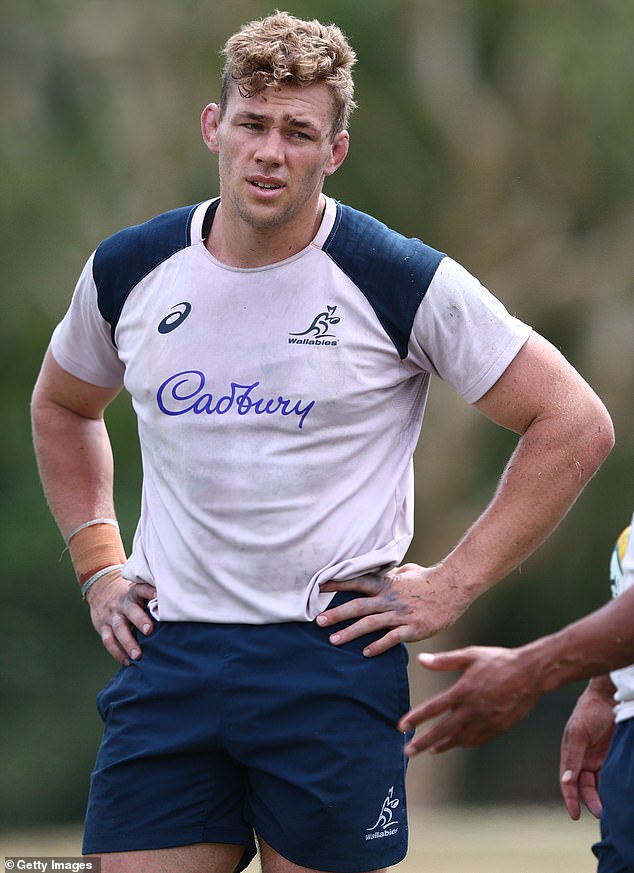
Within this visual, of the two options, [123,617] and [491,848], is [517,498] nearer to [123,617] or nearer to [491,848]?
[123,617]

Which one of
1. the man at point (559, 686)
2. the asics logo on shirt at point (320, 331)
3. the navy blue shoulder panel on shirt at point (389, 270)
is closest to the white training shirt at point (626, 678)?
the man at point (559, 686)

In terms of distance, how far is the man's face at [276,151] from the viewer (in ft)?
12.6

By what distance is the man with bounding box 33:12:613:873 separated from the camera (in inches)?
148

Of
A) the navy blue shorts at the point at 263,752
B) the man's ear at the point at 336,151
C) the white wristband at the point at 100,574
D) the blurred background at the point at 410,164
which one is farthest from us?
the blurred background at the point at 410,164

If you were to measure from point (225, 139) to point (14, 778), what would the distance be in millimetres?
17378

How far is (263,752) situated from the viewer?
376 cm

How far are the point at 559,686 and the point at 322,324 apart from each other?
1.18 metres

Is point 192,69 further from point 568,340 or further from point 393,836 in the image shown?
point 393,836

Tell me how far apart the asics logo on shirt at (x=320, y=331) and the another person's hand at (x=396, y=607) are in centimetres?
63

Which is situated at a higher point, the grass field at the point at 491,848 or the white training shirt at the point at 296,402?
the white training shirt at the point at 296,402

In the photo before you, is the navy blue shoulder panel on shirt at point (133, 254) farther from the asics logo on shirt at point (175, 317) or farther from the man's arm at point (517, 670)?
the man's arm at point (517, 670)

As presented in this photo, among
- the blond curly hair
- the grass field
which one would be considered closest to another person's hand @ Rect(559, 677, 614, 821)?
the blond curly hair

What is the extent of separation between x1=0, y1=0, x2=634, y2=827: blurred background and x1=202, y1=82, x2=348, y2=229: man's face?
12424 millimetres

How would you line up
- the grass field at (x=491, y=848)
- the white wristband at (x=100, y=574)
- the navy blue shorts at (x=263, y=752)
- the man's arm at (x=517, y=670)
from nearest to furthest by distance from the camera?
the man's arm at (x=517, y=670) < the navy blue shorts at (x=263, y=752) < the white wristband at (x=100, y=574) < the grass field at (x=491, y=848)
